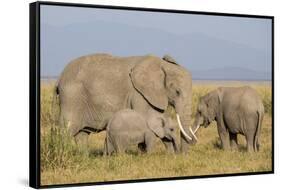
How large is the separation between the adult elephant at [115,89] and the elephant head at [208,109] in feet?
0.67

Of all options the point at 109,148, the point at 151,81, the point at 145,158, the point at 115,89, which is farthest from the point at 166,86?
the point at 109,148

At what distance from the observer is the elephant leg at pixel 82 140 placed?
764 centimetres

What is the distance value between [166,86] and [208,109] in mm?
550

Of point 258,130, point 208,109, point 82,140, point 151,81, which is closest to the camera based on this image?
point 82,140

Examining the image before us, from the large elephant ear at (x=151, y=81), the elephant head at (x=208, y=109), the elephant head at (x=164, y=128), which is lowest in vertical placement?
the elephant head at (x=164, y=128)

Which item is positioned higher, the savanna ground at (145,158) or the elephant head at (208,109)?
the elephant head at (208,109)

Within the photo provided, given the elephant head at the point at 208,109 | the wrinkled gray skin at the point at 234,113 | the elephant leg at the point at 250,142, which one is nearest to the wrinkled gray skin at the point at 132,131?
the elephant head at the point at 208,109

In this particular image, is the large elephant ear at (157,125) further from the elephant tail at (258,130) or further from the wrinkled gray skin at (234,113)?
the elephant tail at (258,130)

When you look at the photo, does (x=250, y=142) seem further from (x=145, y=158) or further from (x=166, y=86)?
(x=145, y=158)

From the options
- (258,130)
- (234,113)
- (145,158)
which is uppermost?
(234,113)

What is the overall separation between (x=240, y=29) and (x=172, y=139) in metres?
1.21

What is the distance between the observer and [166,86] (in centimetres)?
799

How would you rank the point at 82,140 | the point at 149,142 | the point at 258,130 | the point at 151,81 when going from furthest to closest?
1. the point at 258,130
2. the point at 151,81
3. the point at 149,142
4. the point at 82,140

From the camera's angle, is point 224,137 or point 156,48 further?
point 224,137
